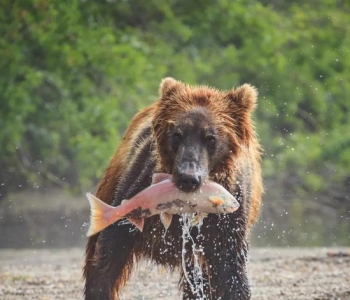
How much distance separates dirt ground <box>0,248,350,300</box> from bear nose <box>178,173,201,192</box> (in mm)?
1350

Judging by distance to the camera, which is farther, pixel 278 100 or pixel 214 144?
pixel 278 100

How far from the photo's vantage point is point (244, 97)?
6387mm

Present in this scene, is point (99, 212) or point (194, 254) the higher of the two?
point (99, 212)

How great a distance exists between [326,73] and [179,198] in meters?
13.9

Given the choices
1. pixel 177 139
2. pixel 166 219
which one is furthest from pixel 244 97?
pixel 166 219

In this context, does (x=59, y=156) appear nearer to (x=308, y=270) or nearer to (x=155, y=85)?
(x=155, y=85)

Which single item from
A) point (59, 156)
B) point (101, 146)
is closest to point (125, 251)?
point (101, 146)

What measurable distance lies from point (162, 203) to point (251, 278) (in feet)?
11.3

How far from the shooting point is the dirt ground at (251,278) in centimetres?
823

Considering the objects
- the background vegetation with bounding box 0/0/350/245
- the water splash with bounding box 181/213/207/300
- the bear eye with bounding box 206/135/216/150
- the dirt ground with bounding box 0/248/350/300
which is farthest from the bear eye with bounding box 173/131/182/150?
the background vegetation with bounding box 0/0/350/245

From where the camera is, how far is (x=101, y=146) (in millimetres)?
15469

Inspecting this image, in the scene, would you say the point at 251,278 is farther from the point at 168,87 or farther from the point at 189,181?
the point at 189,181

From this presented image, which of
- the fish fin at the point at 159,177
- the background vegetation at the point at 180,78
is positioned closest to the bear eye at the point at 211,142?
the fish fin at the point at 159,177

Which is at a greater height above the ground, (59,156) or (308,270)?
(59,156)
